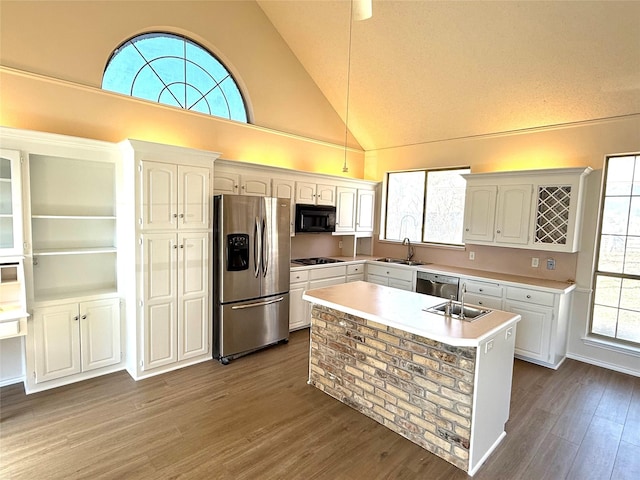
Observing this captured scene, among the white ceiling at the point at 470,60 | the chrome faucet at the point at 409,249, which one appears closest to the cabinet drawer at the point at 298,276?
the chrome faucet at the point at 409,249

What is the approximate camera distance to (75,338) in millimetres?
3324

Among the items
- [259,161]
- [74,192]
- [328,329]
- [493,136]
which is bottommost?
[328,329]

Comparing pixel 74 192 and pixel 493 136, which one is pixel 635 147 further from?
pixel 74 192

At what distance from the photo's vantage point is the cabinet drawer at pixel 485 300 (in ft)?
14.0

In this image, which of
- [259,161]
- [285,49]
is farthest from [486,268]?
[285,49]

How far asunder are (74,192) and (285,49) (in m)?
3.44

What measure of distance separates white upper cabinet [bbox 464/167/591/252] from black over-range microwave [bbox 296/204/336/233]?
6.28 ft

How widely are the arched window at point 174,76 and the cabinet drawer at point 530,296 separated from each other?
410cm

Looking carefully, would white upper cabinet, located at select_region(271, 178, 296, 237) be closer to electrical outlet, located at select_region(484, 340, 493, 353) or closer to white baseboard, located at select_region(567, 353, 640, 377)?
electrical outlet, located at select_region(484, 340, 493, 353)

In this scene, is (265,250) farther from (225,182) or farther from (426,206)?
(426,206)

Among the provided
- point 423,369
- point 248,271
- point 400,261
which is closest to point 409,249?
point 400,261

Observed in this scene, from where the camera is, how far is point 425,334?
226cm

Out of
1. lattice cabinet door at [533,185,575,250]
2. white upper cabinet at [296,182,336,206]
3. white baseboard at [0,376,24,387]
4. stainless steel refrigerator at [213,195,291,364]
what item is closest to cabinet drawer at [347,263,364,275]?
white upper cabinet at [296,182,336,206]

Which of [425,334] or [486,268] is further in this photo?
[486,268]
